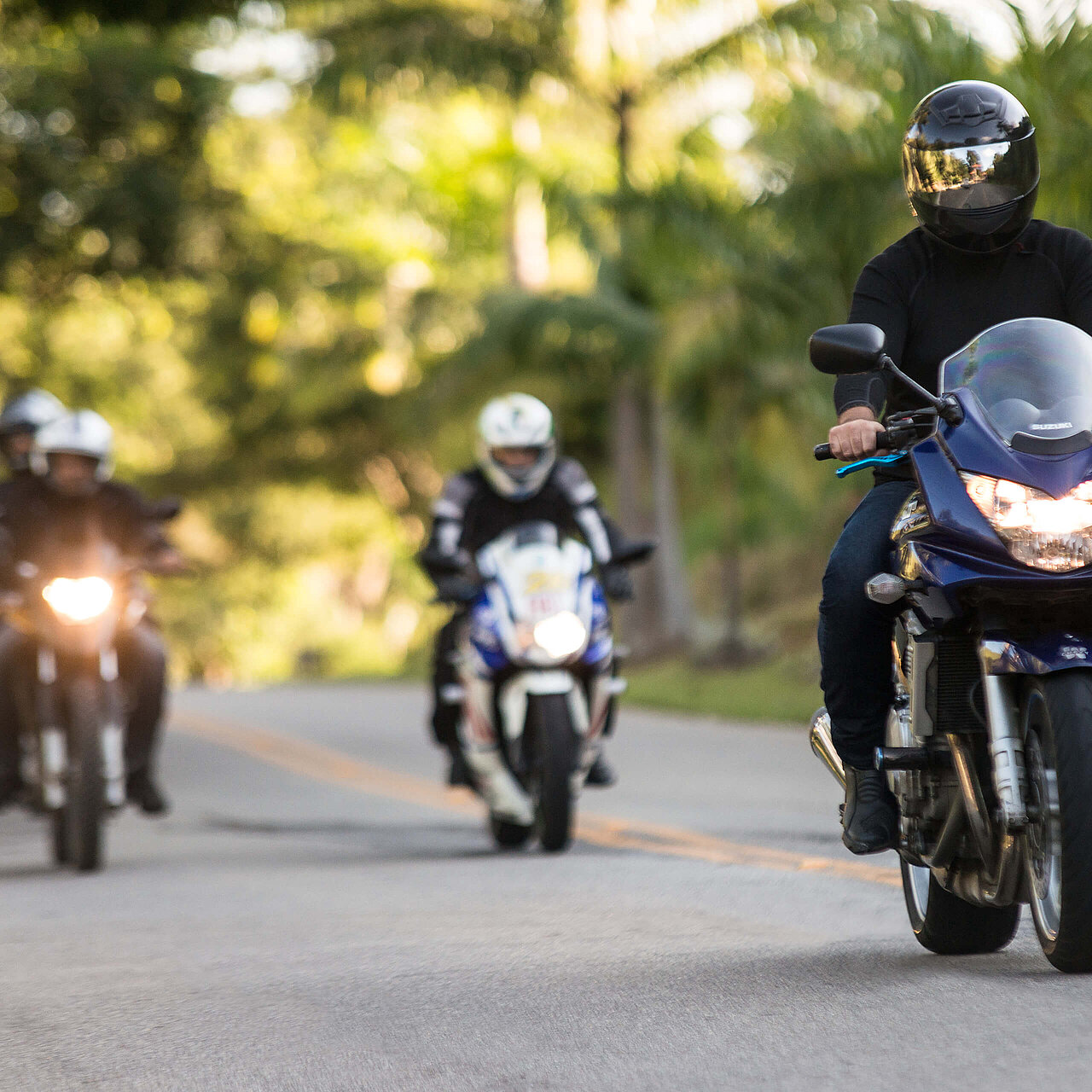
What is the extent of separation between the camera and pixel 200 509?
46.5 metres

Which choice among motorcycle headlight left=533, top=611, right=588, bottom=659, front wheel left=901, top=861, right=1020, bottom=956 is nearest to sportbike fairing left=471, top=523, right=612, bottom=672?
motorcycle headlight left=533, top=611, right=588, bottom=659

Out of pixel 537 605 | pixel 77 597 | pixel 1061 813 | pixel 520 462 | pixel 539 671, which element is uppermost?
pixel 520 462

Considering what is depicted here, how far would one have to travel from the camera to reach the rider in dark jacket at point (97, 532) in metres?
9.68

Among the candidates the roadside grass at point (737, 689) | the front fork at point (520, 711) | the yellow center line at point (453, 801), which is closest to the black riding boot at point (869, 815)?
the yellow center line at point (453, 801)

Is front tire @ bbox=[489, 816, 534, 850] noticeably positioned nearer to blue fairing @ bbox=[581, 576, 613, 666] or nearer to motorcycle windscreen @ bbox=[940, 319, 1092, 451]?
blue fairing @ bbox=[581, 576, 613, 666]

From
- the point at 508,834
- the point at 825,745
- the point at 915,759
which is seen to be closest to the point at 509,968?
the point at 825,745

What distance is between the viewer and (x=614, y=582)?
9.83 m

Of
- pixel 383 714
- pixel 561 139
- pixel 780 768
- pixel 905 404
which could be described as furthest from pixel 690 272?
pixel 905 404

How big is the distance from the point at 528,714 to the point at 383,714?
13.7 m

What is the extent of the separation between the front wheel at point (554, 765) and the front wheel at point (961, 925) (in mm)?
3359

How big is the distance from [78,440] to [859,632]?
5462 mm

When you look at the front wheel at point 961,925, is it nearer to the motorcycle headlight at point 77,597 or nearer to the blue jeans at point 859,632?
the blue jeans at point 859,632

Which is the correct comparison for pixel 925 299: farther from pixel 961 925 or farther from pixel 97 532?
pixel 97 532

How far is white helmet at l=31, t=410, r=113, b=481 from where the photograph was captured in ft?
31.9
